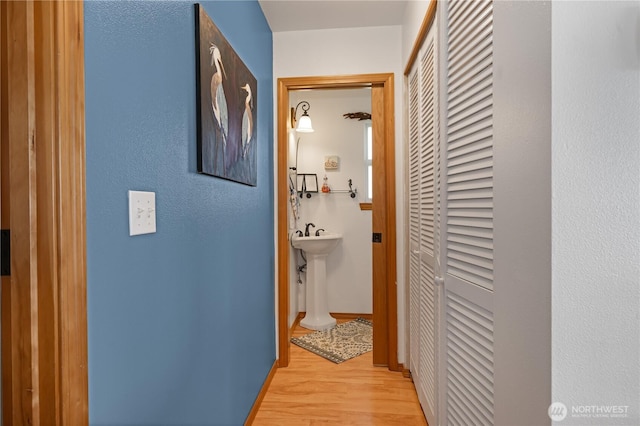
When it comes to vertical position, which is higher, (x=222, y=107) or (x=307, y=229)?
(x=222, y=107)

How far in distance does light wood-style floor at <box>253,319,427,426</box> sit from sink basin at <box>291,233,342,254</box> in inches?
42.9

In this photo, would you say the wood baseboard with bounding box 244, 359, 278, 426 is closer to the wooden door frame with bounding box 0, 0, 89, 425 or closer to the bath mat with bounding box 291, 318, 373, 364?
the bath mat with bounding box 291, 318, 373, 364

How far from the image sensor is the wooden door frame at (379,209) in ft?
8.82

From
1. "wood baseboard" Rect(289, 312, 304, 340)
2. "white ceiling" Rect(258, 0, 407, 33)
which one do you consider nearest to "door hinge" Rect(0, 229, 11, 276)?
"white ceiling" Rect(258, 0, 407, 33)

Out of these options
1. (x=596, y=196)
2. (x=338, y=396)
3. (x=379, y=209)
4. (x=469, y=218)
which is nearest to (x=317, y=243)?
(x=379, y=209)

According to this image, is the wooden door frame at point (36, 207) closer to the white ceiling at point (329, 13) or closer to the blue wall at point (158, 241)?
the blue wall at point (158, 241)

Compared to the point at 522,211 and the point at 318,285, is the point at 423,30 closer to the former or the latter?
the point at 522,211

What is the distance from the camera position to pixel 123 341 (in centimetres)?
90

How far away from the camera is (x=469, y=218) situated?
4.12 ft

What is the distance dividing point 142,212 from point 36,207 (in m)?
0.29

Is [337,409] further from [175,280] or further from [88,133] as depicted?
[88,133]

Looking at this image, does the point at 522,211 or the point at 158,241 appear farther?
the point at 158,241

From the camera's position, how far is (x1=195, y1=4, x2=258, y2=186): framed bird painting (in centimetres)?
134

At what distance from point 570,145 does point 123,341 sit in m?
1.10
